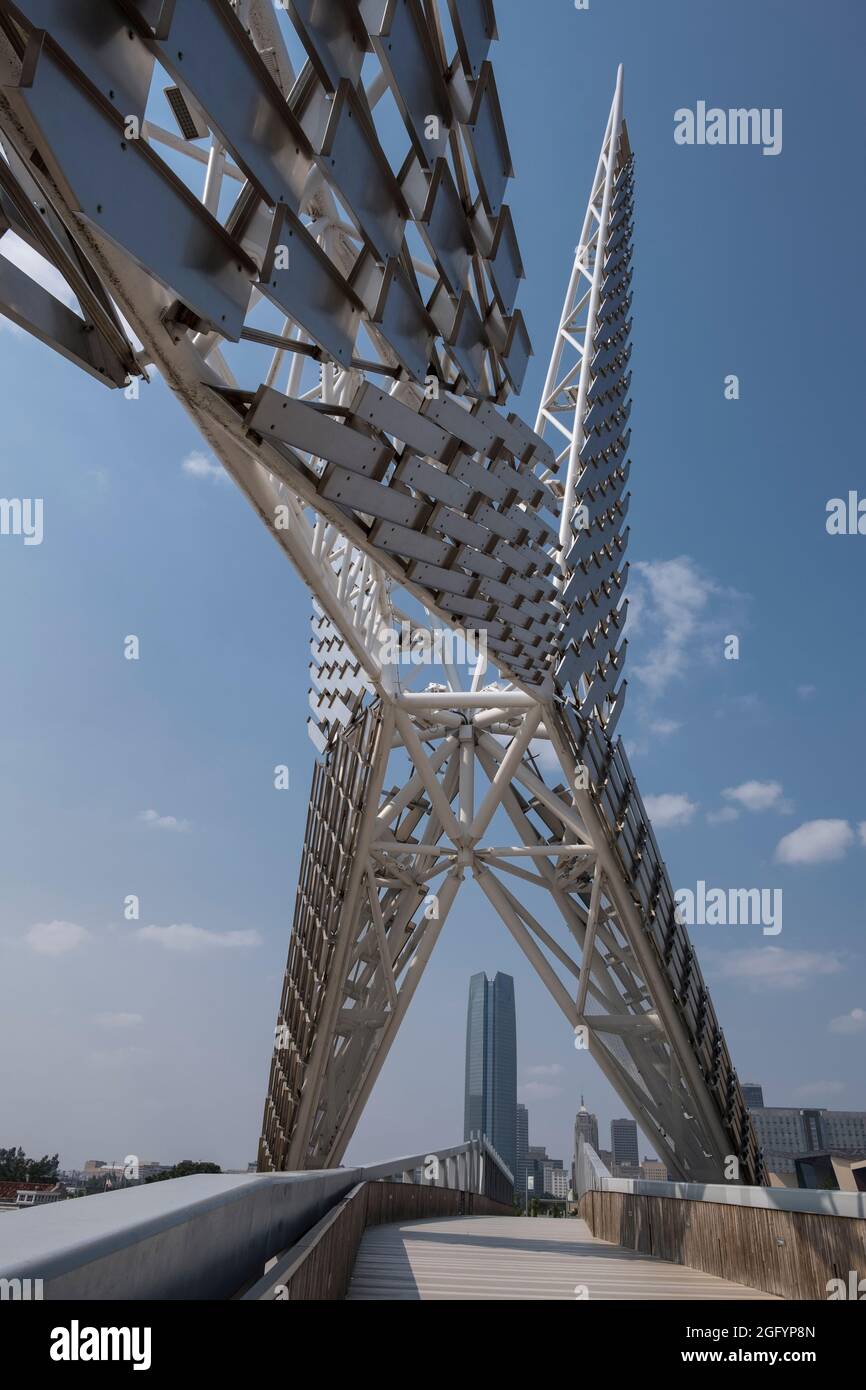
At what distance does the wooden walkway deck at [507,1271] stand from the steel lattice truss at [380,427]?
20.4 ft

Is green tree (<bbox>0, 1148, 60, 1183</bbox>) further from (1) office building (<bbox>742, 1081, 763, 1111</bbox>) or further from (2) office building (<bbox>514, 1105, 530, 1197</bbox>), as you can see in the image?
(2) office building (<bbox>514, 1105, 530, 1197</bbox>)

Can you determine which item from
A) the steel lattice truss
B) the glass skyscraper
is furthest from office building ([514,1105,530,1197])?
the steel lattice truss

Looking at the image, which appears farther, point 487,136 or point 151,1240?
point 487,136

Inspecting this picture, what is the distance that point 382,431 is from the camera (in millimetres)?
9031

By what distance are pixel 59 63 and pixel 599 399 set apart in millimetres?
18527

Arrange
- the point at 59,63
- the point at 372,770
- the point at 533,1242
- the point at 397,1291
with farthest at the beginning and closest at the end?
1. the point at 372,770
2. the point at 533,1242
3. the point at 397,1291
4. the point at 59,63

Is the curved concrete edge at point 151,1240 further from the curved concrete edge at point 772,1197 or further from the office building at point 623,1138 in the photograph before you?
the office building at point 623,1138

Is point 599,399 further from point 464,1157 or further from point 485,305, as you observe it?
point 464,1157

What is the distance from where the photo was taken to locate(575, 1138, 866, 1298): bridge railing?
5.69 metres

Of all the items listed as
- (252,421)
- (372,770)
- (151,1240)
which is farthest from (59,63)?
(372,770)

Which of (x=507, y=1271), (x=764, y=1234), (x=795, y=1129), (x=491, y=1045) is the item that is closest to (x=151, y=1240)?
(x=764, y=1234)

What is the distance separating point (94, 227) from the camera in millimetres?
5160

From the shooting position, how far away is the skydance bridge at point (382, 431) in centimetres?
555
